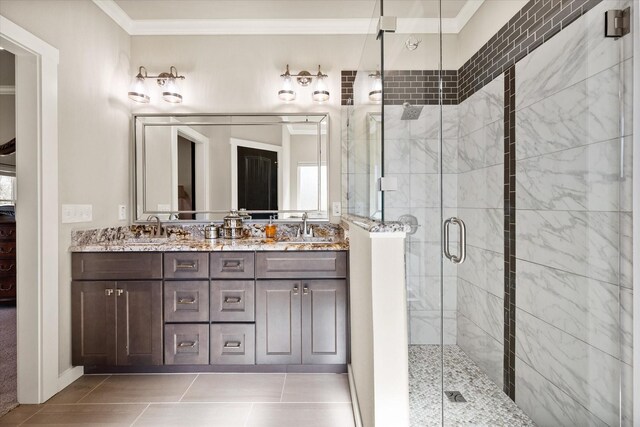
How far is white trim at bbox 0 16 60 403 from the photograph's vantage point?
1948 mm

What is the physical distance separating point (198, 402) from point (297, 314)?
742 mm

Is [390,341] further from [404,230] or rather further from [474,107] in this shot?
[474,107]

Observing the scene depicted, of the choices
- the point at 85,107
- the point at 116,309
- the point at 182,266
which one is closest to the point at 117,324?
the point at 116,309

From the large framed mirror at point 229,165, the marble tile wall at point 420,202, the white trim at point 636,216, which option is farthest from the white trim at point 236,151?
the white trim at point 636,216

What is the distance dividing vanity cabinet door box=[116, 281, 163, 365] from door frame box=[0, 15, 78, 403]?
38 cm

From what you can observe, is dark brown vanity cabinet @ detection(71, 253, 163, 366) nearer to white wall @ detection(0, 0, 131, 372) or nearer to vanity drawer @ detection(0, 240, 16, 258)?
white wall @ detection(0, 0, 131, 372)

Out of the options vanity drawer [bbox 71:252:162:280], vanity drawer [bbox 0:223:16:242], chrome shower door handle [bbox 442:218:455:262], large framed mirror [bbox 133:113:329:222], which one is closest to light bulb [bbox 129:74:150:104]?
large framed mirror [bbox 133:113:329:222]

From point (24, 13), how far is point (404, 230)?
2301mm

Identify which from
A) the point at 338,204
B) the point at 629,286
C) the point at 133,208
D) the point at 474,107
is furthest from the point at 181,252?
the point at 629,286

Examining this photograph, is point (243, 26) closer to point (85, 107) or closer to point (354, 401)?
point (85, 107)

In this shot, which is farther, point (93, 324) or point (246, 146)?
point (246, 146)

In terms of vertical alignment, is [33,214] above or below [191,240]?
above

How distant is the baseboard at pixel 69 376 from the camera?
2125mm

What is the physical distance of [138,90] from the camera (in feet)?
9.11
